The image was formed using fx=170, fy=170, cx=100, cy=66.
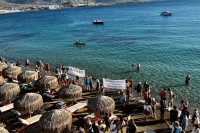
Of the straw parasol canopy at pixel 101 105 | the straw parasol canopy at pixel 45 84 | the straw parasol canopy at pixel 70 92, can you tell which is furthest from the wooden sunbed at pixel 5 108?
the straw parasol canopy at pixel 101 105

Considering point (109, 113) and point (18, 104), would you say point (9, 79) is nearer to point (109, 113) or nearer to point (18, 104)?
point (18, 104)

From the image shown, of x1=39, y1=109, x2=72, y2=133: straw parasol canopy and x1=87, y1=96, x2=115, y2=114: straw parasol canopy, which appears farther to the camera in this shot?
x1=87, y1=96, x2=115, y2=114: straw parasol canopy

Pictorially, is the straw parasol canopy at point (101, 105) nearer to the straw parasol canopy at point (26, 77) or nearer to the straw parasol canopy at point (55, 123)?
the straw parasol canopy at point (55, 123)

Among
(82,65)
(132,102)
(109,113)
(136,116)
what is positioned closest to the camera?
(109,113)

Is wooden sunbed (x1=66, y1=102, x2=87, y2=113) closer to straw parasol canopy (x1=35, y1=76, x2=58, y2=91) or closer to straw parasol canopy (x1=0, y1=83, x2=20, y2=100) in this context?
straw parasol canopy (x1=35, y1=76, x2=58, y2=91)

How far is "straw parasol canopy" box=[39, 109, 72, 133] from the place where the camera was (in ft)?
33.6

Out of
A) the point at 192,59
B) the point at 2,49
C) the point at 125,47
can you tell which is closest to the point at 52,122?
the point at 192,59

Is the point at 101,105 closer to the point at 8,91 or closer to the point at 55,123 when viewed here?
the point at 55,123

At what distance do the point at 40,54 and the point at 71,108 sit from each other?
81.6 ft

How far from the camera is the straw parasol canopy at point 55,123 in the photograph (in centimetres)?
1024

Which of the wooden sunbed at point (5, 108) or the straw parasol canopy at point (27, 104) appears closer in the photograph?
the straw parasol canopy at point (27, 104)

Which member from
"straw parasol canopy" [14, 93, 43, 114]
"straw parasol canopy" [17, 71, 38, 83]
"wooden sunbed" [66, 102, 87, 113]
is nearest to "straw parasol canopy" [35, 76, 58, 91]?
"straw parasol canopy" [17, 71, 38, 83]

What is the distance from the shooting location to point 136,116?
1320 cm

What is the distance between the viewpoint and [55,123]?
1032 cm
